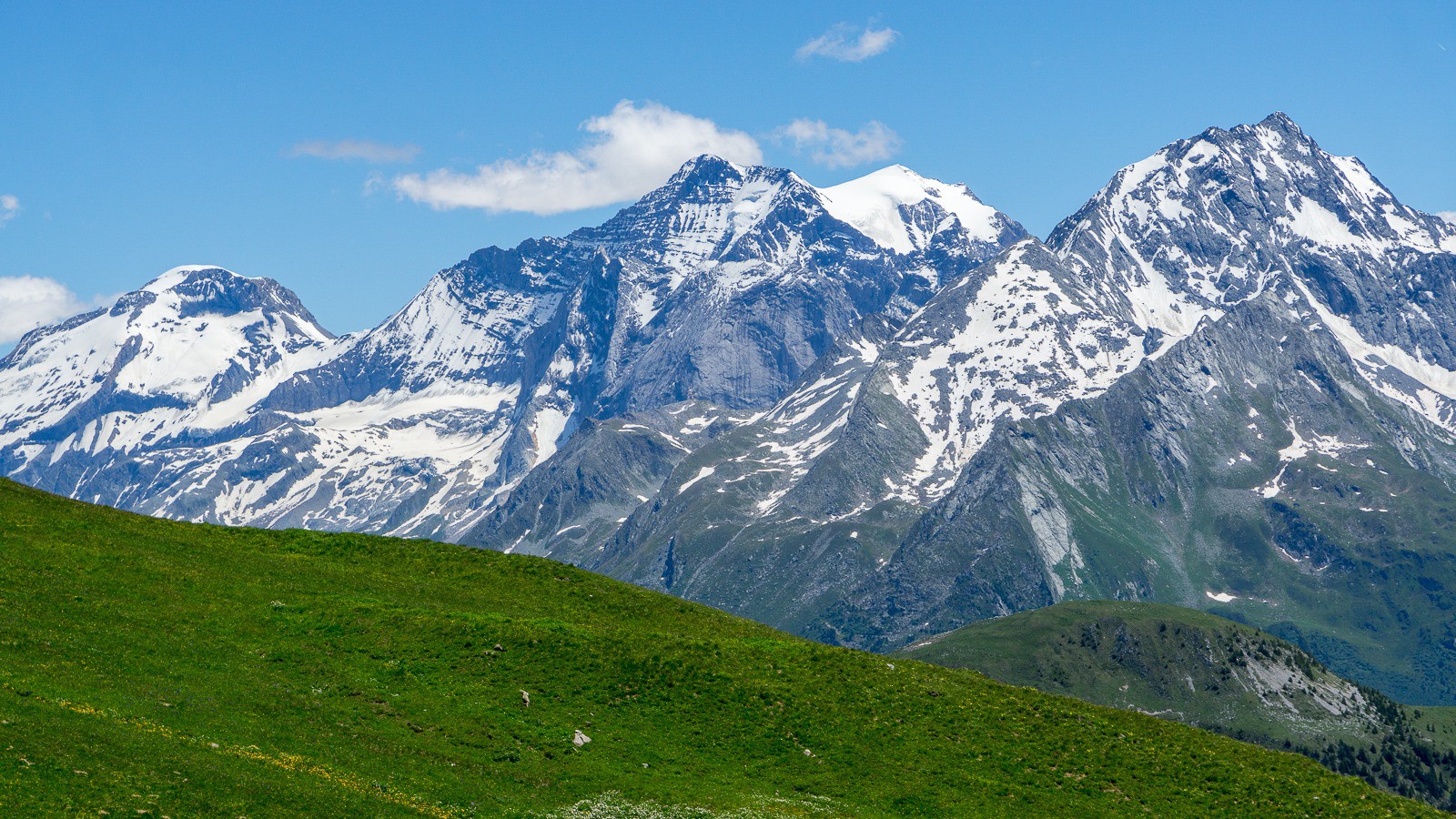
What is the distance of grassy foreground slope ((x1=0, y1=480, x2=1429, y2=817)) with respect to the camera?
53094 millimetres

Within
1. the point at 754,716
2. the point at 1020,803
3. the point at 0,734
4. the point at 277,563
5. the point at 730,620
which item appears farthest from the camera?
the point at 730,620

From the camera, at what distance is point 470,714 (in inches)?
2571

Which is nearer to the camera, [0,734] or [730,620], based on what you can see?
[0,734]

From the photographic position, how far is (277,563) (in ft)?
274

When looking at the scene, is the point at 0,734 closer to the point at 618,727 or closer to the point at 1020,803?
the point at 618,727

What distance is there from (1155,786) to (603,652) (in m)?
29.0

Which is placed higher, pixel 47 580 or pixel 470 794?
pixel 47 580

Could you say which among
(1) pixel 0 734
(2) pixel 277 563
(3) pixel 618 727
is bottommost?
(1) pixel 0 734

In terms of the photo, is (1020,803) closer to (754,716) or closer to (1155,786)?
(1155,786)

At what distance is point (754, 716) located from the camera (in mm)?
70750

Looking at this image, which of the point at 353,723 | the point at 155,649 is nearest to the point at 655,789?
the point at 353,723

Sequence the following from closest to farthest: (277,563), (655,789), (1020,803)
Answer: (655,789)
(1020,803)
(277,563)

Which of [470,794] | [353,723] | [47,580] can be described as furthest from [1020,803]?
[47,580]

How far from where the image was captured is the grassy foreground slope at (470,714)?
5309 centimetres
